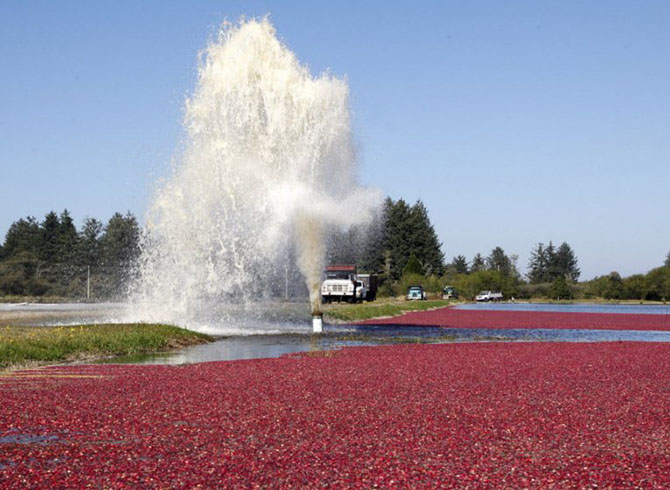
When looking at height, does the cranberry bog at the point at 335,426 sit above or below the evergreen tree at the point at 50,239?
below

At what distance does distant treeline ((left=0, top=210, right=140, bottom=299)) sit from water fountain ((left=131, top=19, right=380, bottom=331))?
89456 mm

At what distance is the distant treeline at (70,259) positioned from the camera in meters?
140

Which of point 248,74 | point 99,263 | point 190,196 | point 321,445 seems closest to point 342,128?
point 248,74

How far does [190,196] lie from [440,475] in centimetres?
3805

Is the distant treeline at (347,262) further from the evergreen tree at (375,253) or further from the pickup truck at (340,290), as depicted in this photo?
the pickup truck at (340,290)

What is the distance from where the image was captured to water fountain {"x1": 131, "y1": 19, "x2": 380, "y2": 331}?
43094 millimetres

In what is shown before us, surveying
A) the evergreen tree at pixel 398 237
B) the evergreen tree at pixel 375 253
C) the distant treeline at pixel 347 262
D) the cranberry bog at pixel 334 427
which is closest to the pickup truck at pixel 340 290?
the distant treeline at pixel 347 262

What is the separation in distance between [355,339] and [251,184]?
10.9 metres

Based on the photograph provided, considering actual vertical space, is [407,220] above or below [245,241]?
above

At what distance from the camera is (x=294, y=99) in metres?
42.8

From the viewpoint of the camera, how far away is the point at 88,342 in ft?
105

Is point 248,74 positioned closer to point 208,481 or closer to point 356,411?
point 356,411

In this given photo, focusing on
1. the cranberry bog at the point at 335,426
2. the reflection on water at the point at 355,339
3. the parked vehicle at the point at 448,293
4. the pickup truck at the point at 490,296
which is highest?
the parked vehicle at the point at 448,293

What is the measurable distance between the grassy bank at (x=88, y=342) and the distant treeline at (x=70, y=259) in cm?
9981
